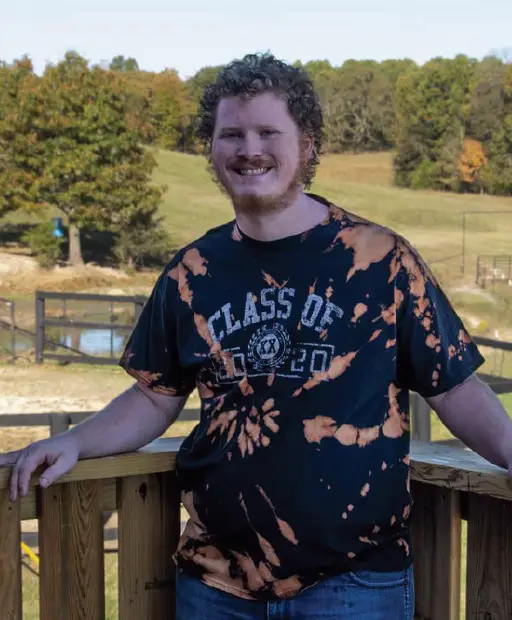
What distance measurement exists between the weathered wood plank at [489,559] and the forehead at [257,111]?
84 centimetres

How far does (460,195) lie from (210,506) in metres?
53.5

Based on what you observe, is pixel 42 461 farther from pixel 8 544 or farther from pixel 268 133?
pixel 268 133

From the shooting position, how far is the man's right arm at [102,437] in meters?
1.85

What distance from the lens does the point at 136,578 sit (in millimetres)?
2061

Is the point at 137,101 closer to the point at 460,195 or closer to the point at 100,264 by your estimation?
the point at 100,264

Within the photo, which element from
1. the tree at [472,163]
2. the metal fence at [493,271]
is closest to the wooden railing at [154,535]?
the metal fence at [493,271]

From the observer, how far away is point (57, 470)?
1854mm

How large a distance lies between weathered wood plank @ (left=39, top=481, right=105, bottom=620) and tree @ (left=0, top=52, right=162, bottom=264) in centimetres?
2852

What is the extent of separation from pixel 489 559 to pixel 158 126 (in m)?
55.8

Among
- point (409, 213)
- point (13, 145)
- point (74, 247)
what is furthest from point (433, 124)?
point (13, 145)

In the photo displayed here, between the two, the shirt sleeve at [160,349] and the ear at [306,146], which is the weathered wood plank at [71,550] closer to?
the shirt sleeve at [160,349]

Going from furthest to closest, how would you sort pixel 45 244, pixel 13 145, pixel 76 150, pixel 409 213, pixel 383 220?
pixel 409 213, pixel 383 220, pixel 45 244, pixel 13 145, pixel 76 150

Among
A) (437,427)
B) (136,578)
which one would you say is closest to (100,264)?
(437,427)

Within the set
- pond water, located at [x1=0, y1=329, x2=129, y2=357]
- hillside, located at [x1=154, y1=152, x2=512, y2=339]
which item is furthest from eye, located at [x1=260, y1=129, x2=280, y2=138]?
hillside, located at [x1=154, y1=152, x2=512, y2=339]
